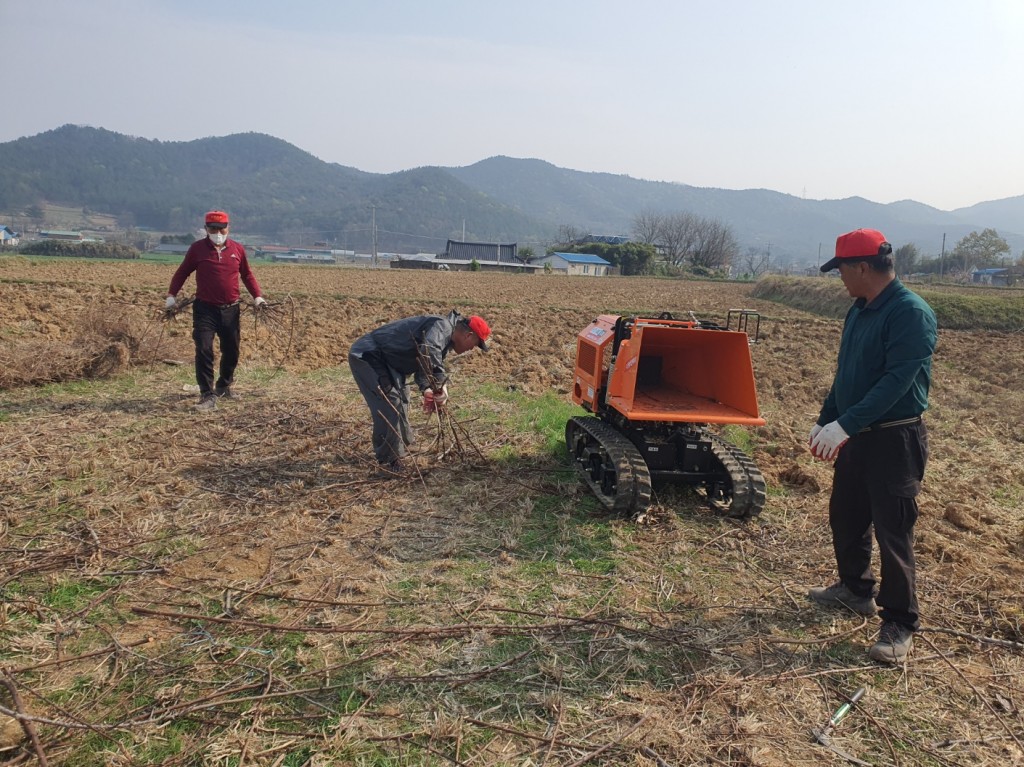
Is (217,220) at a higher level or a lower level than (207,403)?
higher

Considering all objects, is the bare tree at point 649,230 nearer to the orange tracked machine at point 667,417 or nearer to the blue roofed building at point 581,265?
the blue roofed building at point 581,265

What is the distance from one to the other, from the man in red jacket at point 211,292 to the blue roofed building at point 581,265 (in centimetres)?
6241

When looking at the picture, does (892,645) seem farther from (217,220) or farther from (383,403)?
(217,220)

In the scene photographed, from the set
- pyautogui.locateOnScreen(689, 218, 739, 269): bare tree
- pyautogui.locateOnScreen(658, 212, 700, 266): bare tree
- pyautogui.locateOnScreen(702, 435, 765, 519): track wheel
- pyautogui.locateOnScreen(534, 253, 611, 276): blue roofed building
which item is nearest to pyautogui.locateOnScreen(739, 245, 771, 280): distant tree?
pyautogui.locateOnScreen(689, 218, 739, 269): bare tree

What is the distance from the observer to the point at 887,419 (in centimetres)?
335

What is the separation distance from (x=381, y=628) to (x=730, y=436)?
5.30 m

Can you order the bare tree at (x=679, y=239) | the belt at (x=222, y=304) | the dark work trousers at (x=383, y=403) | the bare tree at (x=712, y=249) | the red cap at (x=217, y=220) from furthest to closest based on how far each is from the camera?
the bare tree at (x=679, y=239) → the bare tree at (x=712, y=249) → the belt at (x=222, y=304) → the red cap at (x=217, y=220) → the dark work trousers at (x=383, y=403)

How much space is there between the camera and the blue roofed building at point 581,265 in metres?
69.2

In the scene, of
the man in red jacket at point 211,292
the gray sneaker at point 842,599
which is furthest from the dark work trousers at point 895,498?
the man in red jacket at point 211,292

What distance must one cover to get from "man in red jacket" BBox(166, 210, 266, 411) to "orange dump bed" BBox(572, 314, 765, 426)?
13.1 ft

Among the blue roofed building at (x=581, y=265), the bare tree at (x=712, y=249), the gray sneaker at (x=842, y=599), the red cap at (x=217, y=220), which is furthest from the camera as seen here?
the bare tree at (x=712, y=249)

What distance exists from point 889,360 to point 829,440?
493 millimetres

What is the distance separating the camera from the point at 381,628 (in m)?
3.34

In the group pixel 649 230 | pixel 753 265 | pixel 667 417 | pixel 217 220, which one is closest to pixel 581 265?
pixel 649 230
